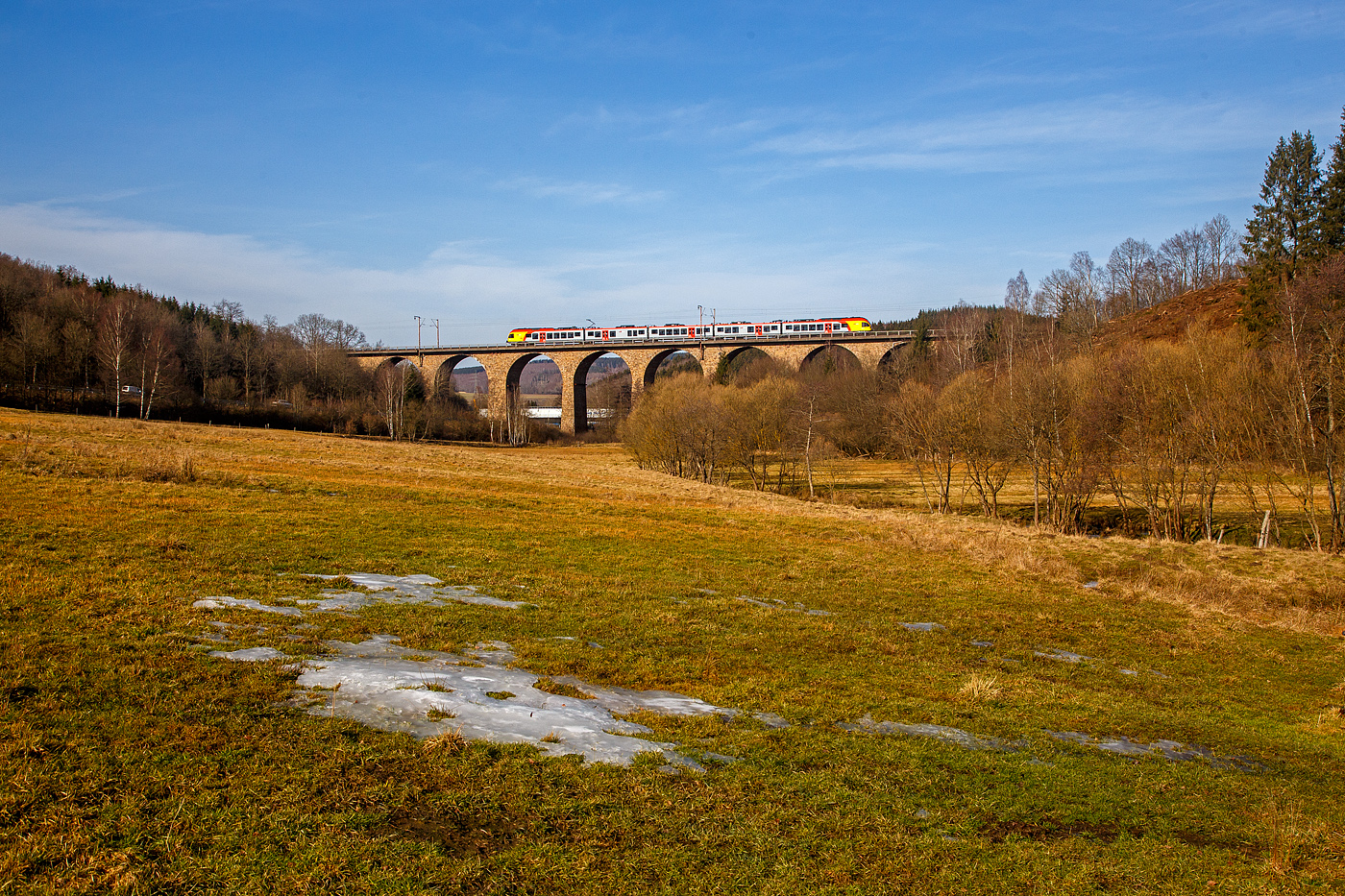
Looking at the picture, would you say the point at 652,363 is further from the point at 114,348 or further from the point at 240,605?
the point at 240,605

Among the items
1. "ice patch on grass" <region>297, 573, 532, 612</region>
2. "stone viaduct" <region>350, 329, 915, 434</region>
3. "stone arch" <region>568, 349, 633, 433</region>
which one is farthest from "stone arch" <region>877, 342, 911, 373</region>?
"ice patch on grass" <region>297, 573, 532, 612</region>

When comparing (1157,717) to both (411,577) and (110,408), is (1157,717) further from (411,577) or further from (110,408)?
(110,408)

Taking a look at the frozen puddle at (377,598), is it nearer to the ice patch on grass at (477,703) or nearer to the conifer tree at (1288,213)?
the ice patch on grass at (477,703)

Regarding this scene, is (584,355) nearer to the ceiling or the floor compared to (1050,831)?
nearer to the ceiling

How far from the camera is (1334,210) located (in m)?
58.7

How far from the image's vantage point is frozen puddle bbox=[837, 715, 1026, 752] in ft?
24.9

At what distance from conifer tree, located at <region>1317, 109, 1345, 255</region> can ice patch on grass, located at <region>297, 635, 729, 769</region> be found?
7328 cm

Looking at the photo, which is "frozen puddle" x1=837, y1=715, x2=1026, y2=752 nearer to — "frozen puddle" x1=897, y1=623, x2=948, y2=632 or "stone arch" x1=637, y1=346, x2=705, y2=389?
"frozen puddle" x1=897, y1=623, x2=948, y2=632

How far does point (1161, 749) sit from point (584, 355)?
97.1 meters

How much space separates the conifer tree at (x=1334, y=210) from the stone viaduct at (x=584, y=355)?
37.9 meters

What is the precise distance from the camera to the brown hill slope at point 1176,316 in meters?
71.1

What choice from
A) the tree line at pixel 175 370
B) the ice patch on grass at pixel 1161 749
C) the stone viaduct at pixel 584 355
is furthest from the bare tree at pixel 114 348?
the ice patch on grass at pixel 1161 749

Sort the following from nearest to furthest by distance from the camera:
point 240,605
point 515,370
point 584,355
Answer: point 240,605 → point 584,355 → point 515,370

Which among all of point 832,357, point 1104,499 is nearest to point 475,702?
point 1104,499
